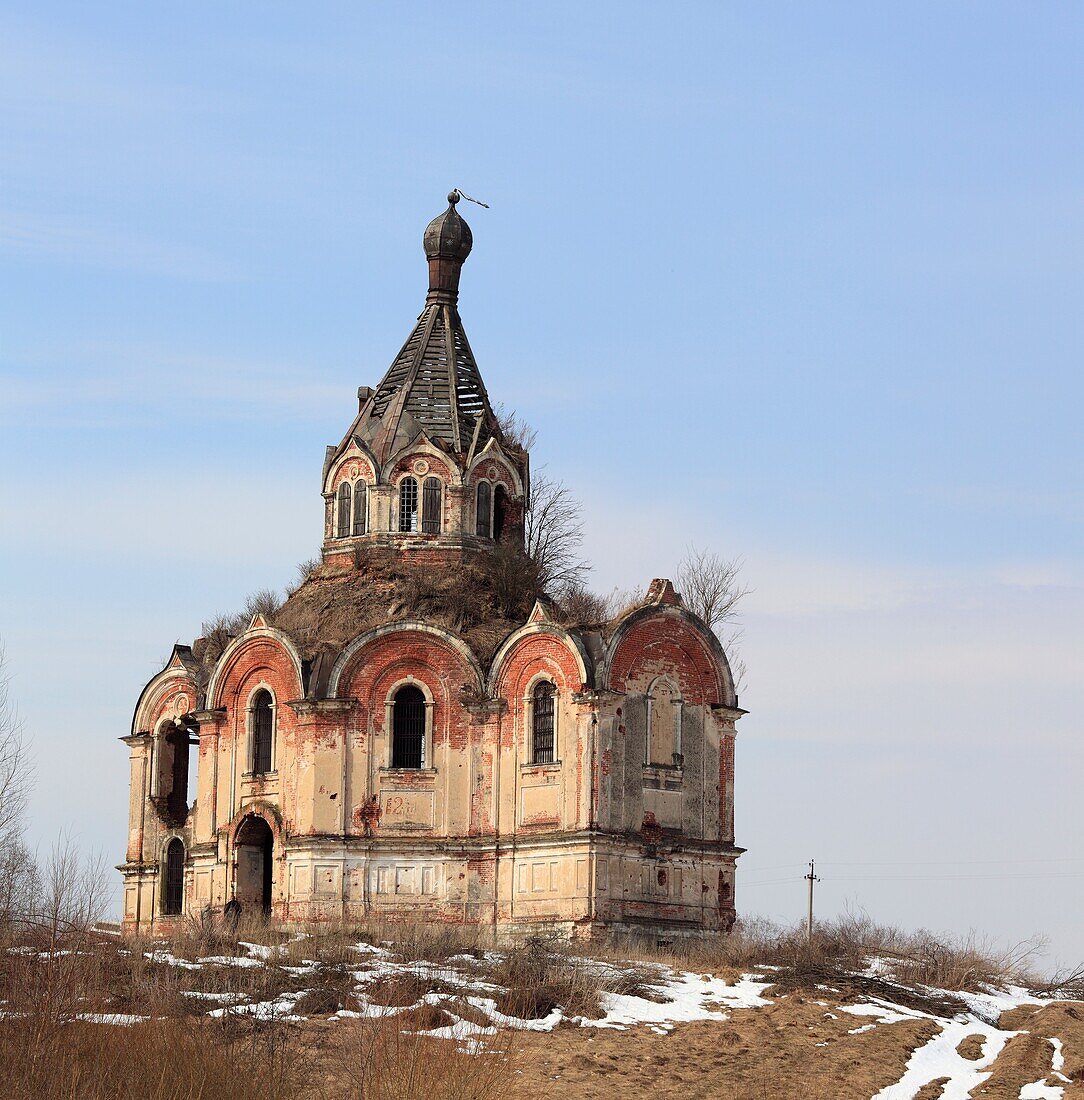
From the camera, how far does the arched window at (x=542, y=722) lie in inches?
1513

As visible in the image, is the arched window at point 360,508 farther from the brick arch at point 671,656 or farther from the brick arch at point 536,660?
the brick arch at point 671,656

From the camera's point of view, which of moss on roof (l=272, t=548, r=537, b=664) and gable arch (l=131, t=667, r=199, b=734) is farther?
gable arch (l=131, t=667, r=199, b=734)

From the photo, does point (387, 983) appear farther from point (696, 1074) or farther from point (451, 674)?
point (451, 674)

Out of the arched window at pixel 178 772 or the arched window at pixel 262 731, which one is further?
the arched window at pixel 178 772

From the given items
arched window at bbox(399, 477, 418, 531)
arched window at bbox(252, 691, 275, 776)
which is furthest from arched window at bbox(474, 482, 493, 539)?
arched window at bbox(252, 691, 275, 776)

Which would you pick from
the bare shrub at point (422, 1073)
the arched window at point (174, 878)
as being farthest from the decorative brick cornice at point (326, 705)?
the bare shrub at point (422, 1073)

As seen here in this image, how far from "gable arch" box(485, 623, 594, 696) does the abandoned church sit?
44 mm

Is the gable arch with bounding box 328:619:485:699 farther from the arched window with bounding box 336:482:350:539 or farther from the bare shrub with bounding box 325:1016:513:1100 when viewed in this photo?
the bare shrub with bounding box 325:1016:513:1100

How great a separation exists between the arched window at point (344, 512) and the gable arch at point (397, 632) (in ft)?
15.0

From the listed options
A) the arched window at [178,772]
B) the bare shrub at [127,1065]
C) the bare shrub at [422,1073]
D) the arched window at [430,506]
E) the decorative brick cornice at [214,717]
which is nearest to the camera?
the bare shrub at [127,1065]

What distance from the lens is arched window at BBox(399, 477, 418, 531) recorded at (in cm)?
4259

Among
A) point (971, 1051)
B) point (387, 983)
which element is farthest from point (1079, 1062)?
point (387, 983)

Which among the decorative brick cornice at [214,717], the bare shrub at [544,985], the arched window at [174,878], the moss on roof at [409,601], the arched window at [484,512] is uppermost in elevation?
the arched window at [484,512]

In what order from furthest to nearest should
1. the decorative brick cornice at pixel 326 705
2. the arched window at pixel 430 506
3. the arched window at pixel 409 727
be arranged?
the arched window at pixel 430 506 < the arched window at pixel 409 727 < the decorative brick cornice at pixel 326 705
